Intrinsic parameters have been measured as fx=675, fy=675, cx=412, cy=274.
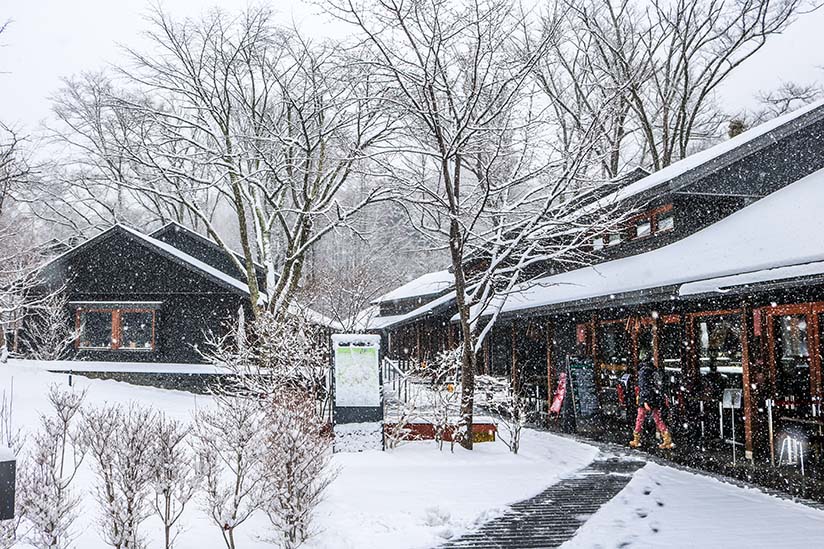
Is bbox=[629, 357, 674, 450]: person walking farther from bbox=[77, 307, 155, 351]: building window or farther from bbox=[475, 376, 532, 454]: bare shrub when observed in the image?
bbox=[77, 307, 155, 351]: building window

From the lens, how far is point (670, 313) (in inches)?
624

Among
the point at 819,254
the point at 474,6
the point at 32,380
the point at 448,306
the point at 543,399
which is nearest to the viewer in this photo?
the point at 819,254

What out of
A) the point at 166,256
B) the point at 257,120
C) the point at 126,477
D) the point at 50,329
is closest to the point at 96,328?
the point at 50,329

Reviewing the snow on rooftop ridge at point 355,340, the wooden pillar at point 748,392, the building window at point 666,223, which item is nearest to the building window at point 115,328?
the snow on rooftop ridge at point 355,340

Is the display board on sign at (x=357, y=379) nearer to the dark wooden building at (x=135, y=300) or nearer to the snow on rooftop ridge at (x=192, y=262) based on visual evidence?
the snow on rooftop ridge at (x=192, y=262)

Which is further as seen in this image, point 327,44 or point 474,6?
point 327,44

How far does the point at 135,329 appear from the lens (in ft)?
75.0

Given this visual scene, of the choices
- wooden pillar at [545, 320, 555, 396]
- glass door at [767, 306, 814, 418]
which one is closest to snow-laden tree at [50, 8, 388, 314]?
wooden pillar at [545, 320, 555, 396]

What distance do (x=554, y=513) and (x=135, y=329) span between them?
18585 millimetres

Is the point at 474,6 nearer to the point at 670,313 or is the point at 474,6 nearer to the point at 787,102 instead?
the point at 670,313

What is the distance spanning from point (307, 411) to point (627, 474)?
5253mm

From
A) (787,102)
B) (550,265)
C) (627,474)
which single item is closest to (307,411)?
(627,474)

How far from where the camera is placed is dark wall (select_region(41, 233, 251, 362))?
22.5m

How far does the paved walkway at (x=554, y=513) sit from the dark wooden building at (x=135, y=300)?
15.4m
